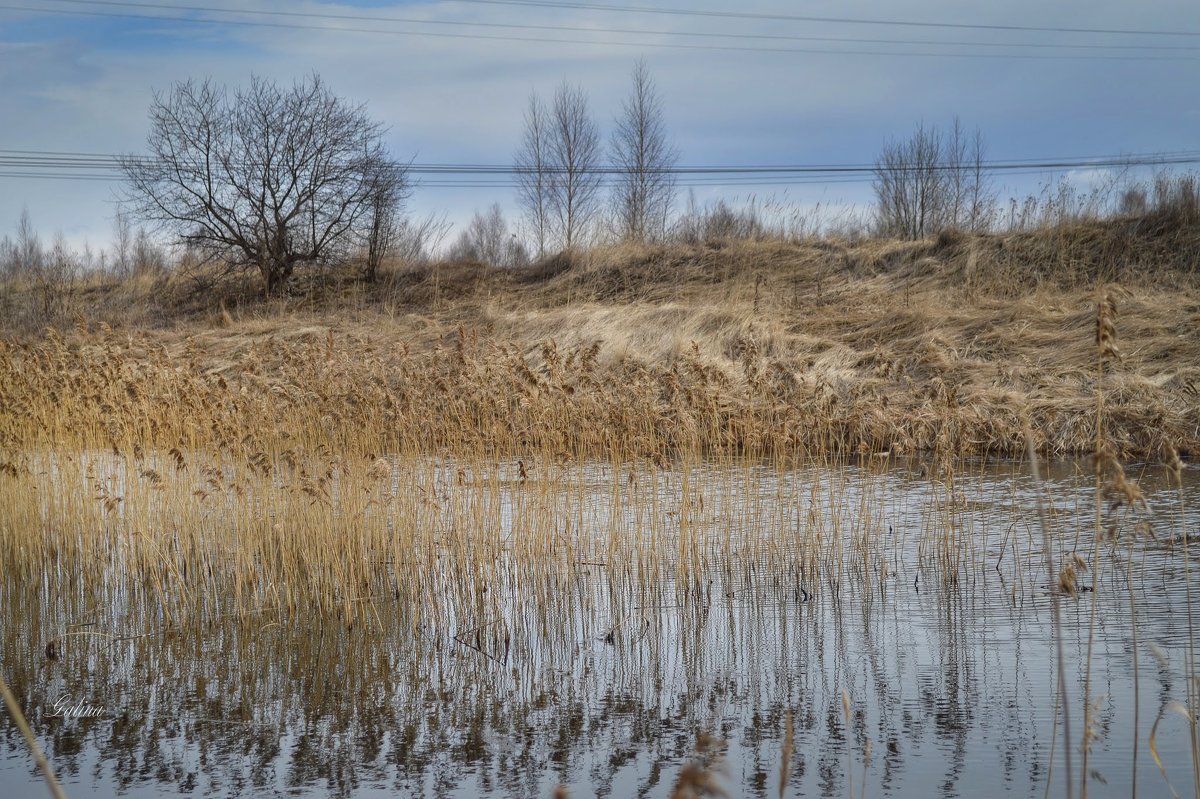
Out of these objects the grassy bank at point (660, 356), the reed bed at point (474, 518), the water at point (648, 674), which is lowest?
the water at point (648, 674)

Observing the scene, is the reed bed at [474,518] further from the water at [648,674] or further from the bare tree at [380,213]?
the bare tree at [380,213]

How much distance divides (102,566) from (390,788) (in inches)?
143

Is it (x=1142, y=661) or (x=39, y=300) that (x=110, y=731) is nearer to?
(x=1142, y=661)

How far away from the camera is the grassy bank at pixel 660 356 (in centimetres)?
652

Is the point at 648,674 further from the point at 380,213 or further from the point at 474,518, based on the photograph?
the point at 380,213

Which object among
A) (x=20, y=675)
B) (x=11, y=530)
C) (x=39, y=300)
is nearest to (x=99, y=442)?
(x=11, y=530)

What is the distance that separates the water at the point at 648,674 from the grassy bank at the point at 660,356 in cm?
69

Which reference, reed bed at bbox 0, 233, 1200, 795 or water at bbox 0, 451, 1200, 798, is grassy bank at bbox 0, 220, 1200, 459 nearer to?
reed bed at bbox 0, 233, 1200, 795

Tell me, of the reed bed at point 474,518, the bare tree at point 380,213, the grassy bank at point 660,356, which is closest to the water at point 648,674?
the reed bed at point 474,518

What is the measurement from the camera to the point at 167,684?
15.9ft

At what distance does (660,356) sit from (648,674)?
9913 mm

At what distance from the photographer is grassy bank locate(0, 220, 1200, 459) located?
6.52 meters

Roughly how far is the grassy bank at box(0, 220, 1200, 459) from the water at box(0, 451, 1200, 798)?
2.28 feet

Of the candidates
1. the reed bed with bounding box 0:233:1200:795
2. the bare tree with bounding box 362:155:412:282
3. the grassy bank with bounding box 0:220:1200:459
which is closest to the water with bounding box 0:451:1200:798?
the reed bed with bounding box 0:233:1200:795
